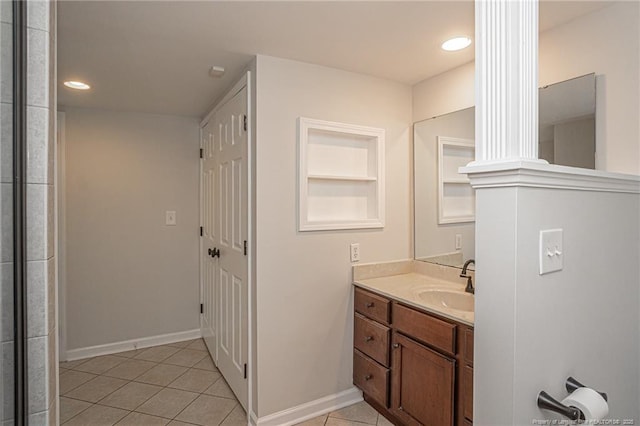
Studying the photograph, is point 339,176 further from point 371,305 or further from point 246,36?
point 246,36

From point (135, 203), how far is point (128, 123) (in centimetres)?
74

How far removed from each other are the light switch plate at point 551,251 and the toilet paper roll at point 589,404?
351 millimetres

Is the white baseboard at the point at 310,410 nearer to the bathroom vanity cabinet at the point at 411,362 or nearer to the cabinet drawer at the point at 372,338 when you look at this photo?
the bathroom vanity cabinet at the point at 411,362

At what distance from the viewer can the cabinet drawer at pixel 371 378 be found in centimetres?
214

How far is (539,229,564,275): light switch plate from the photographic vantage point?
1.00 m

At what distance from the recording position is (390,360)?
2.11 meters

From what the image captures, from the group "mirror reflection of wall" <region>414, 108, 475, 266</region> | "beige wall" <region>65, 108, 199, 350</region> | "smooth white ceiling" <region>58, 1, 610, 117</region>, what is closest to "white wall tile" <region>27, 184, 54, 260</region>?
"smooth white ceiling" <region>58, 1, 610, 117</region>

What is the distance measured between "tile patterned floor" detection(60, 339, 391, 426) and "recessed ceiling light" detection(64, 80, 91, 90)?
2.23 m

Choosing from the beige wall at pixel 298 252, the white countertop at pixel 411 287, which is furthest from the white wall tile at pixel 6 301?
the white countertop at pixel 411 287

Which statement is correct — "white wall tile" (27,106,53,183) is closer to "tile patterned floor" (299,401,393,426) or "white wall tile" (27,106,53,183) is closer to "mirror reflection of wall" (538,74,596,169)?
"tile patterned floor" (299,401,393,426)

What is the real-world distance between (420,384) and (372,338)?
0.41 m

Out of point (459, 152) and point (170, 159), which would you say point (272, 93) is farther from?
point (170, 159)

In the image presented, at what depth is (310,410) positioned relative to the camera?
224 cm

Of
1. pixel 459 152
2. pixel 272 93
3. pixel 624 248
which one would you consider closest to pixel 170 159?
pixel 272 93
